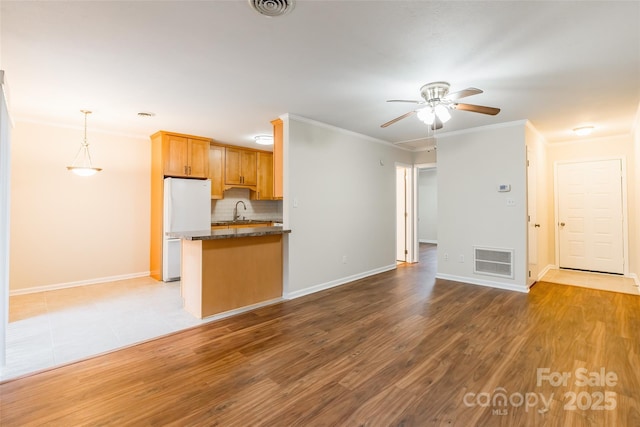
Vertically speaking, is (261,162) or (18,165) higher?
(261,162)

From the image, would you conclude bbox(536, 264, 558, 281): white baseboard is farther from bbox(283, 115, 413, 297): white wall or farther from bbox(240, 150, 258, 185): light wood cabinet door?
bbox(240, 150, 258, 185): light wood cabinet door

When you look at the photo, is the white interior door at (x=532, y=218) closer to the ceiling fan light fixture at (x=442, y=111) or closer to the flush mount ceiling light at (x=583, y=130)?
the flush mount ceiling light at (x=583, y=130)

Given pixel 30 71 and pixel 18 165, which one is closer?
pixel 30 71

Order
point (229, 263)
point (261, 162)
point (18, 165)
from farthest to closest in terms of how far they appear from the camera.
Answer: point (261, 162), point (18, 165), point (229, 263)

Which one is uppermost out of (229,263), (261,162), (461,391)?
(261,162)

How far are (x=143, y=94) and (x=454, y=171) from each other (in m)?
4.63

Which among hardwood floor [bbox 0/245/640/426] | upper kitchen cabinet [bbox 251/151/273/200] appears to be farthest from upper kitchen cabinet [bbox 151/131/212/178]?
hardwood floor [bbox 0/245/640/426]

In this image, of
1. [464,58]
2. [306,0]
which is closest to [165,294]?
[306,0]

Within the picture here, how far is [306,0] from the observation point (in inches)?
72.3

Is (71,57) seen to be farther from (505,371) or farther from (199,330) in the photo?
(505,371)

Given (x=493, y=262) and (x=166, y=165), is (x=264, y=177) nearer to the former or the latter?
(x=166, y=165)

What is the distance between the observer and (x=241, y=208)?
681 cm

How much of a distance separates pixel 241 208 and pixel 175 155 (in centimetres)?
199

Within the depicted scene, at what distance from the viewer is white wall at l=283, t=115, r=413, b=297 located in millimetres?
4180
